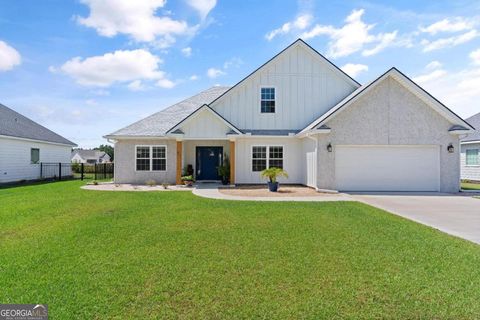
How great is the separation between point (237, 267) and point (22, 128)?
25594 mm

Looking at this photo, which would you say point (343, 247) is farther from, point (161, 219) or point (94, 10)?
point (94, 10)

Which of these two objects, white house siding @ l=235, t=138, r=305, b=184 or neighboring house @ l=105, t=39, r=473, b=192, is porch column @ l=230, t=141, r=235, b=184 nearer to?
neighboring house @ l=105, t=39, r=473, b=192

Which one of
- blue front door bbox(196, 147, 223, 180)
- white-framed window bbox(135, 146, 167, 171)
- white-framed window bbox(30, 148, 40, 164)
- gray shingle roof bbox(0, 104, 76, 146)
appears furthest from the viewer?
white-framed window bbox(30, 148, 40, 164)

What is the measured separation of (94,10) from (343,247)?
42.2 feet

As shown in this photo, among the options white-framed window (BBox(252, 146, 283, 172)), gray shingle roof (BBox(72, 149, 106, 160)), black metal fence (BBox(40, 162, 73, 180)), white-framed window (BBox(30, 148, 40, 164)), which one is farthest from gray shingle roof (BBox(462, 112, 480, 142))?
gray shingle roof (BBox(72, 149, 106, 160))

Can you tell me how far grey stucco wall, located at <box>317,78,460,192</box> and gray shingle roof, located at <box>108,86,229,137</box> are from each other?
10.1 m

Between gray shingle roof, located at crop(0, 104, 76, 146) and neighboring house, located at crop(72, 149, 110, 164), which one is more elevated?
gray shingle roof, located at crop(0, 104, 76, 146)

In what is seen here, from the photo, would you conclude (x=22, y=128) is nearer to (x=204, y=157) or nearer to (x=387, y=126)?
(x=204, y=157)

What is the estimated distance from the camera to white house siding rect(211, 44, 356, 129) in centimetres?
1833

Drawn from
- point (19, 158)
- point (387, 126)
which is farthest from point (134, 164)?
point (387, 126)

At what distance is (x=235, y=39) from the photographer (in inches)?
626

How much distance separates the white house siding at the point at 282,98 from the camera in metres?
18.3

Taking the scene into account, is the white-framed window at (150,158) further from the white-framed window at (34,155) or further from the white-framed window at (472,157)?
the white-framed window at (472,157)

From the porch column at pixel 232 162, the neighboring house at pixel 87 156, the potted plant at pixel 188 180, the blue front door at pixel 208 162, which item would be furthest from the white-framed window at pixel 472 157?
the neighboring house at pixel 87 156
